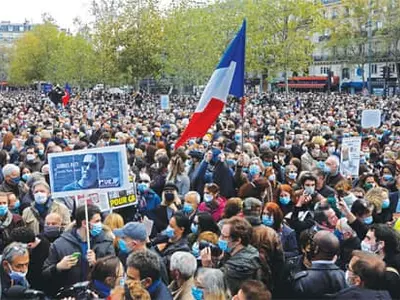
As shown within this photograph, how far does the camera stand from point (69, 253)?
560 centimetres

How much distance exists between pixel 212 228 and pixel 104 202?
1.89 m

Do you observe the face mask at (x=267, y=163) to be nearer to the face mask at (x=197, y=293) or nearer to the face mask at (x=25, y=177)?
the face mask at (x=25, y=177)

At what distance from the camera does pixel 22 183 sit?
877cm

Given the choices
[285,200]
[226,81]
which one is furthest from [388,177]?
[226,81]

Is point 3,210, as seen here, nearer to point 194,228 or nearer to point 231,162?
point 194,228

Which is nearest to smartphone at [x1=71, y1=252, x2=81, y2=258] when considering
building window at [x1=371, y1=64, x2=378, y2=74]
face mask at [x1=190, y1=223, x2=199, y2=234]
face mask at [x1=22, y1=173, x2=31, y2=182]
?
face mask at [x1=190, y1=223, x2=199, y2=234]

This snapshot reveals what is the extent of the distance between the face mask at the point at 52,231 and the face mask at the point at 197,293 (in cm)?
211

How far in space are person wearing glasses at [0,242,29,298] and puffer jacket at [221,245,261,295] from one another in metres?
1.60

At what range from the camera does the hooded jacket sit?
5414 millimetres

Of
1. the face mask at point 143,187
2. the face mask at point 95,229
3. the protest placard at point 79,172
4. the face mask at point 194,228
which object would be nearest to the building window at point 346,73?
the face mask at point 143,187

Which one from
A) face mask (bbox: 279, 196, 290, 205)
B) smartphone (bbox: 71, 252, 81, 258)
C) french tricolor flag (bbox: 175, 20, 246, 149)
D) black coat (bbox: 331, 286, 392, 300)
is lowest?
black coat (bbox: 331, 286, 392, 300)

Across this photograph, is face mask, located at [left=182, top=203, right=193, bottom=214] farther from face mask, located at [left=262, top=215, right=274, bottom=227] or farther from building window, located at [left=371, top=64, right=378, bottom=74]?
building window, located at [left=371, top=64, right=378, bottom=74]

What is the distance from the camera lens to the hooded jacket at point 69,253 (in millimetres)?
5414

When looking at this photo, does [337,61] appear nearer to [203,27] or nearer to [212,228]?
[203,27]
